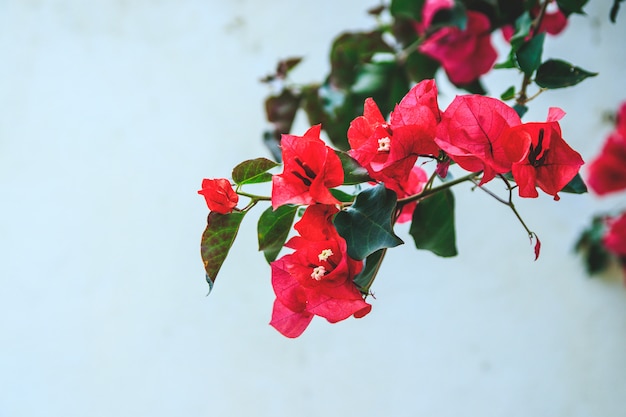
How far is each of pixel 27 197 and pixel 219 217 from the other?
2.69 feet

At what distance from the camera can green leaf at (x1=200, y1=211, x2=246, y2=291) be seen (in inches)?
18.5

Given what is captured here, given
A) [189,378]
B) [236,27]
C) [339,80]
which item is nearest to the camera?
[339,80]

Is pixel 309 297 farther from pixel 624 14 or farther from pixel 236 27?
pixel 624 14

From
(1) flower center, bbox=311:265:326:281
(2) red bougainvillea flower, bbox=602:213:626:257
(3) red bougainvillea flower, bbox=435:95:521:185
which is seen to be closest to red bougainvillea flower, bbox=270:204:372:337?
(1) flower center, bbox=311:265:326:281

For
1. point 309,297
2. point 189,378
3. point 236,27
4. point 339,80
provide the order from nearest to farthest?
point 309,297 < point 339,80 < point 189,378 < point 236,27

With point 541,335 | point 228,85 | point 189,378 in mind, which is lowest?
point 541,335

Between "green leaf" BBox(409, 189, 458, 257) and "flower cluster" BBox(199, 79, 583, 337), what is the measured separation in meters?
0.13

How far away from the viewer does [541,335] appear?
3.83 ft

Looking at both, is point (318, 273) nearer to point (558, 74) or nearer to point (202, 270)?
point (558, 74)

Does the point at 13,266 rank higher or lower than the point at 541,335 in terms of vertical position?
higher

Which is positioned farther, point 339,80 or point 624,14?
point 624,14

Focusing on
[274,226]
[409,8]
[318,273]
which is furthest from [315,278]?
[409,8]

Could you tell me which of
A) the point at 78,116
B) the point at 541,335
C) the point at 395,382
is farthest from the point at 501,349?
the point at 78,116

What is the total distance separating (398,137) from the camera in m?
0.43
